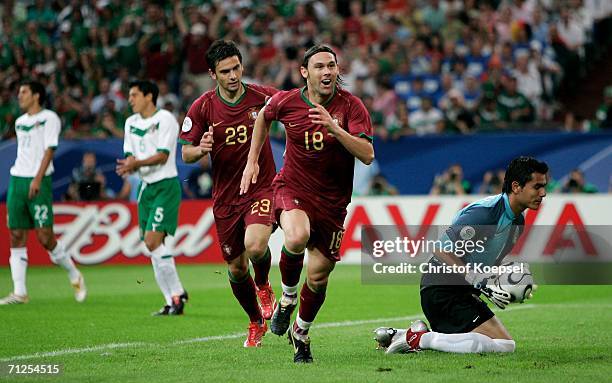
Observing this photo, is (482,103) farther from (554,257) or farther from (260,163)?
(260,163)

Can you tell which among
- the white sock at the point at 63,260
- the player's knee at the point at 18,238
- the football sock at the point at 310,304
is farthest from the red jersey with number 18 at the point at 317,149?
the player's knee at the point at 18,238

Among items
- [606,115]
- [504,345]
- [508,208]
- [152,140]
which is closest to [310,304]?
[504,345]

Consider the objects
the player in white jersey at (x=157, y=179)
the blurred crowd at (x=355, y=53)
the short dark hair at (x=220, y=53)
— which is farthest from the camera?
the blurred crowd at (x=355, y=53)

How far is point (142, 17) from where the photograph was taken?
25.7 m

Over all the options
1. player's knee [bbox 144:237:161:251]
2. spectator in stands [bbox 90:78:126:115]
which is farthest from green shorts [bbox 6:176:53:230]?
spectator in stands [bbox 90:78:126:115]

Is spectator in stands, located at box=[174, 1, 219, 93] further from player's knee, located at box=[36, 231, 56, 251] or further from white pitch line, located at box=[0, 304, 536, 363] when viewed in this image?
white pitch line, located at box=[0, 304, 536, 363]

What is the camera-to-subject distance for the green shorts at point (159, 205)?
12695 mm

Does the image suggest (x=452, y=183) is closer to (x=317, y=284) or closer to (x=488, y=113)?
(x=488, y=113)

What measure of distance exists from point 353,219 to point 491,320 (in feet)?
34.2

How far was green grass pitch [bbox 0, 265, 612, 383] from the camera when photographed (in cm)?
780

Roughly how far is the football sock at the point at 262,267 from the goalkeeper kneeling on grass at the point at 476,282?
56.4 inches

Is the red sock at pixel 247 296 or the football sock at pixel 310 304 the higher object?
the football sock at pixel 310 304

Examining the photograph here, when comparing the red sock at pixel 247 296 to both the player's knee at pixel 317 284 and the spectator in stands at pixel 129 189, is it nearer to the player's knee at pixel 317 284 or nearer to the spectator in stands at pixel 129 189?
the player's knee at pixel 317 284

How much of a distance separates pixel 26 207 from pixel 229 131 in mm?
5059
